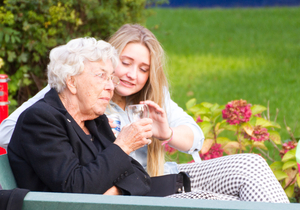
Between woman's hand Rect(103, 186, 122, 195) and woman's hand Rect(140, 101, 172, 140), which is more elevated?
woman's hand Rect(140, 101, 172, 140)

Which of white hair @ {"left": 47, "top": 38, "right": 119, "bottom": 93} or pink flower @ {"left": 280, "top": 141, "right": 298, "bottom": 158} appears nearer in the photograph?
white hair @ {"left": 47, "top": 38, "right": 119, "bottom": 93}

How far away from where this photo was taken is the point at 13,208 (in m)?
1.51

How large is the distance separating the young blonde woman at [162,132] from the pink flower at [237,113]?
29.4 inches

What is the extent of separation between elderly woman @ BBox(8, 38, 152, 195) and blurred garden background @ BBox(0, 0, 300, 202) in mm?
1002

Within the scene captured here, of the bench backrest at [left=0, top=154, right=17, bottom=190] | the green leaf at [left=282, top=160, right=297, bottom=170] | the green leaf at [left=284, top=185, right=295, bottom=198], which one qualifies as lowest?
the green leaf at [left=284, top=185, right=295, bottom=198]

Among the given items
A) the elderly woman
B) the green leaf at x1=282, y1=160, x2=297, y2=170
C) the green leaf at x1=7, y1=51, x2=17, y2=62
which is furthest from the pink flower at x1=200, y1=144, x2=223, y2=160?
the green leaf at x1=7, y1=51, x2=17, y2=62

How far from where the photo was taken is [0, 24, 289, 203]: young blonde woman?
2.51 metres

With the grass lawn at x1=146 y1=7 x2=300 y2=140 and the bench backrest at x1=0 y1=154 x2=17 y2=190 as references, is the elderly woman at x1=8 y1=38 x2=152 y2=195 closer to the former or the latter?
the bench backrest at x1=0 y1=154 x2=17 y2=190

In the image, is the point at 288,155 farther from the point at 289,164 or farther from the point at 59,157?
the point at 59,157

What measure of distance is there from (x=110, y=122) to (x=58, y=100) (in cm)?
62

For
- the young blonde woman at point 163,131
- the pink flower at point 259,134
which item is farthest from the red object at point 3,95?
the pink flower at point 259,134

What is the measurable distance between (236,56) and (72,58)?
8535 mm

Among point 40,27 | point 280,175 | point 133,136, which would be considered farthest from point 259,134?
point 40,27

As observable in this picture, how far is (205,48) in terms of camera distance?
10969 millimetres
